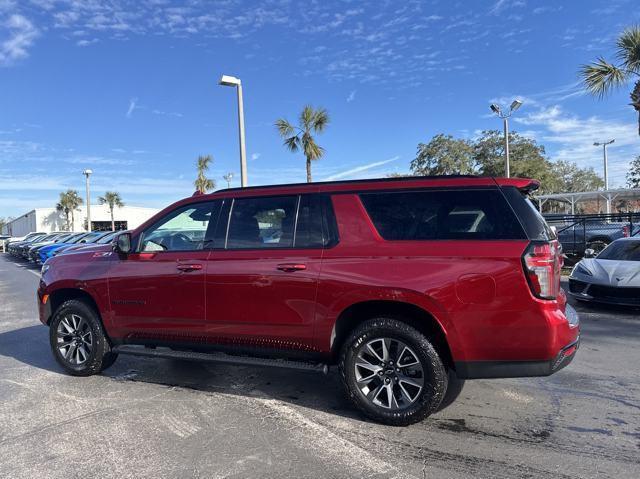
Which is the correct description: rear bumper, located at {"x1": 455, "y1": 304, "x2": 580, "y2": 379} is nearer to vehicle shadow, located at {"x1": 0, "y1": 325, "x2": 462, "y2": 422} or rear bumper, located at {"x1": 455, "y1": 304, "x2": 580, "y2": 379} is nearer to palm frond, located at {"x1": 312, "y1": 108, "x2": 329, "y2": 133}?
vehicle shadow, located at {"x1": 0, "y1": 325, "x2": 462, "y2": 422}

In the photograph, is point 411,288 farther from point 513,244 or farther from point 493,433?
point 493,433

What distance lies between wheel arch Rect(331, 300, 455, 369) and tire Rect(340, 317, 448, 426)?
90 millimetres

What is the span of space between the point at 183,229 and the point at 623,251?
8.13 m

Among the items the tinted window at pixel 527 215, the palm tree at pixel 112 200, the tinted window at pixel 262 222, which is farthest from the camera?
the palm tree at pixel 112 200

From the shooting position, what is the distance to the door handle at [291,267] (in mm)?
3986

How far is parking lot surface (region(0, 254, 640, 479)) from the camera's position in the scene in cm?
320

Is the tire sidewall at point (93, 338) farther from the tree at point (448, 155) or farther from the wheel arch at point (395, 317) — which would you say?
the tree at point (448, 155)

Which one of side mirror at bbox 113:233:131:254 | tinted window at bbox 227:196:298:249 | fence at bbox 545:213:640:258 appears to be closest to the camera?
tinted window at bbox 227:196:298:249

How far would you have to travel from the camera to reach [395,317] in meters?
3.84

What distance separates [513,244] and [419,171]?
1747 inches

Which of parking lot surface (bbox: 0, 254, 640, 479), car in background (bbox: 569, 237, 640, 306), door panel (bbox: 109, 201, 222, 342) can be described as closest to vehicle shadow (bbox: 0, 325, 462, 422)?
parking lot surface (bbox: 0, 254, 640, 479)

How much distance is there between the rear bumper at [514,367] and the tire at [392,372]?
19cm

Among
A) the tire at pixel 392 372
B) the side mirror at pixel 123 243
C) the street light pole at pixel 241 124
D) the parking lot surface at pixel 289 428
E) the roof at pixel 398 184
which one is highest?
the street light pole at pixel 241 124

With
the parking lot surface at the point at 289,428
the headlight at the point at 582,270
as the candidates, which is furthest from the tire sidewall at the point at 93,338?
the headlight at the point at 582,270
